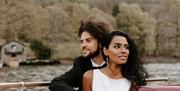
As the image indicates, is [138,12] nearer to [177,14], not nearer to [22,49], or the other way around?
[177,14]

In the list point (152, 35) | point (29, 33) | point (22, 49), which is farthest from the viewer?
point (152, 35)

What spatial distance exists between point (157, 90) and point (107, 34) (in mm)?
474

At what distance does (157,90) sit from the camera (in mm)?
3225

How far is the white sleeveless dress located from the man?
26 cm

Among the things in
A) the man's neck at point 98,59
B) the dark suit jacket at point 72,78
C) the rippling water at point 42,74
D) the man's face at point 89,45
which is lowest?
the rippling water at point 42,74

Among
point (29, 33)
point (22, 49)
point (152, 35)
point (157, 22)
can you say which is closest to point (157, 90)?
point (22, 49)

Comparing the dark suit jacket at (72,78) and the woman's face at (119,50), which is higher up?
the woman's face at (119,50)

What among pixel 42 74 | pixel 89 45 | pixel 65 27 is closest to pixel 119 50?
pixel 89 45

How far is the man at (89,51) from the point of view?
11.8ft

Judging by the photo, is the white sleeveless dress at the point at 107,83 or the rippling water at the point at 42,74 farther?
the rippling water at the point at 42,74

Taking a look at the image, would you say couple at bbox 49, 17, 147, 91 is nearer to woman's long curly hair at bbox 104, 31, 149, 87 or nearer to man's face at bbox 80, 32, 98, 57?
woman's long curly hair at bbox 104, 31, 149, 87

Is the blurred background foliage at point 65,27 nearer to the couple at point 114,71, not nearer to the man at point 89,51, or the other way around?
the man at point 89,51

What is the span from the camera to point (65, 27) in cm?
6181

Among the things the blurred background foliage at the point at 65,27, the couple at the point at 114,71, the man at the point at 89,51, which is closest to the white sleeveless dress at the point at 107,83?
the couple at the point at 114,71
